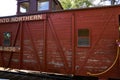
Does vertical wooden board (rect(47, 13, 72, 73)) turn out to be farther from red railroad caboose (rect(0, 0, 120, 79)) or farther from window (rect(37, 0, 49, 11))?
window (rect(37, 0, 49, 11))

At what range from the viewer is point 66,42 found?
8812 mm

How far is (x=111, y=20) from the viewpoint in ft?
26.1

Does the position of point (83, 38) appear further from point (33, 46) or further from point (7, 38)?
point (7, 38)

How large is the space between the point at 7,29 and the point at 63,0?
1975 centimetres

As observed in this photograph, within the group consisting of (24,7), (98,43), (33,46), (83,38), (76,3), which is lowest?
(33,46)

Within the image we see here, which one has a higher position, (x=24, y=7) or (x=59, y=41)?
(x=24, y=7)

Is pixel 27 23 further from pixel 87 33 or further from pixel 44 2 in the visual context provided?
pixel 87 33

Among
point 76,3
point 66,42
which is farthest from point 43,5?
point 76,3

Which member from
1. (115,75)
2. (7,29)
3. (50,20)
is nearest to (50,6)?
(50,20)

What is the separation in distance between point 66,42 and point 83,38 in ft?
3.11

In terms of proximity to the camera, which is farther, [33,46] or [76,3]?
[76,3]

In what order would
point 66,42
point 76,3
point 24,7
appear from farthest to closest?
point 76,3
point 24,7
point 66,42

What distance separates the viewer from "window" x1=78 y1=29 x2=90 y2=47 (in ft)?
27.4

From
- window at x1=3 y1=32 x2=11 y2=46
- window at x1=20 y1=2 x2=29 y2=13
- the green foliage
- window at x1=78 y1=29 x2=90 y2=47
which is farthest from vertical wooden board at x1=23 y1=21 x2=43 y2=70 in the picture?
the green foliage
